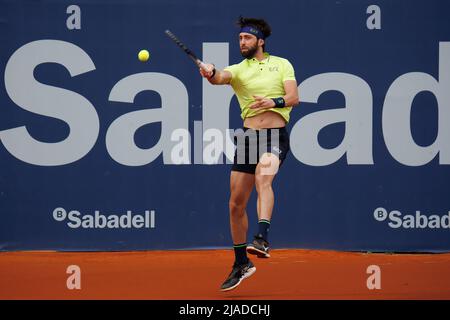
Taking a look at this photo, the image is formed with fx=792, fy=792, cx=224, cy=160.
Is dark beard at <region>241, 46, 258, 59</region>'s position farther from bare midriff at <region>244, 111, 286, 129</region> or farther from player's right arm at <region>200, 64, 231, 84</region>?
bare midriff at <region>244, 111, 286, 129</region>

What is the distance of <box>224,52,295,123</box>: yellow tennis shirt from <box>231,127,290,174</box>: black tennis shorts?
153 mm

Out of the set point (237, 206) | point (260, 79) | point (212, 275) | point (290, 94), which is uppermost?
point (260, 79)

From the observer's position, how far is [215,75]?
19.3 ft

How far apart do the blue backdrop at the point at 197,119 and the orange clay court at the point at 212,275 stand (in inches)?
9.2

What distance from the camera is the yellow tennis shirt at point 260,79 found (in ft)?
19.8

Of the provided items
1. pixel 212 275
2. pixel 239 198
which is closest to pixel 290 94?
pixel 239 198

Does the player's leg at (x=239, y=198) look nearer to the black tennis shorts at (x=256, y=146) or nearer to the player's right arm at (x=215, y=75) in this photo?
the black tennis shorts at (x=256, y=146)

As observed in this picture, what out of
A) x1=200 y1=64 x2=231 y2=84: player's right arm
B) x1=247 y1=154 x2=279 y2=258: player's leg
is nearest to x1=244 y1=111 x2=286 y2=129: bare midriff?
x1=247 y1=154 x2=279 y2=258: player's leg

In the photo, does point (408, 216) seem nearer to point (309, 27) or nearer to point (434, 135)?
point (434, 135)

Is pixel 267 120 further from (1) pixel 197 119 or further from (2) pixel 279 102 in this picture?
(1) pixel 197 119

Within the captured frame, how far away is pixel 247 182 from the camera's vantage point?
6.08 metres

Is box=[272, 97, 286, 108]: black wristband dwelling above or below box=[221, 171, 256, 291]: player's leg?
above

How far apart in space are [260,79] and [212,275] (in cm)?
214

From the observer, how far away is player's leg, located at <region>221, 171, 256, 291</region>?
607 centimetres
